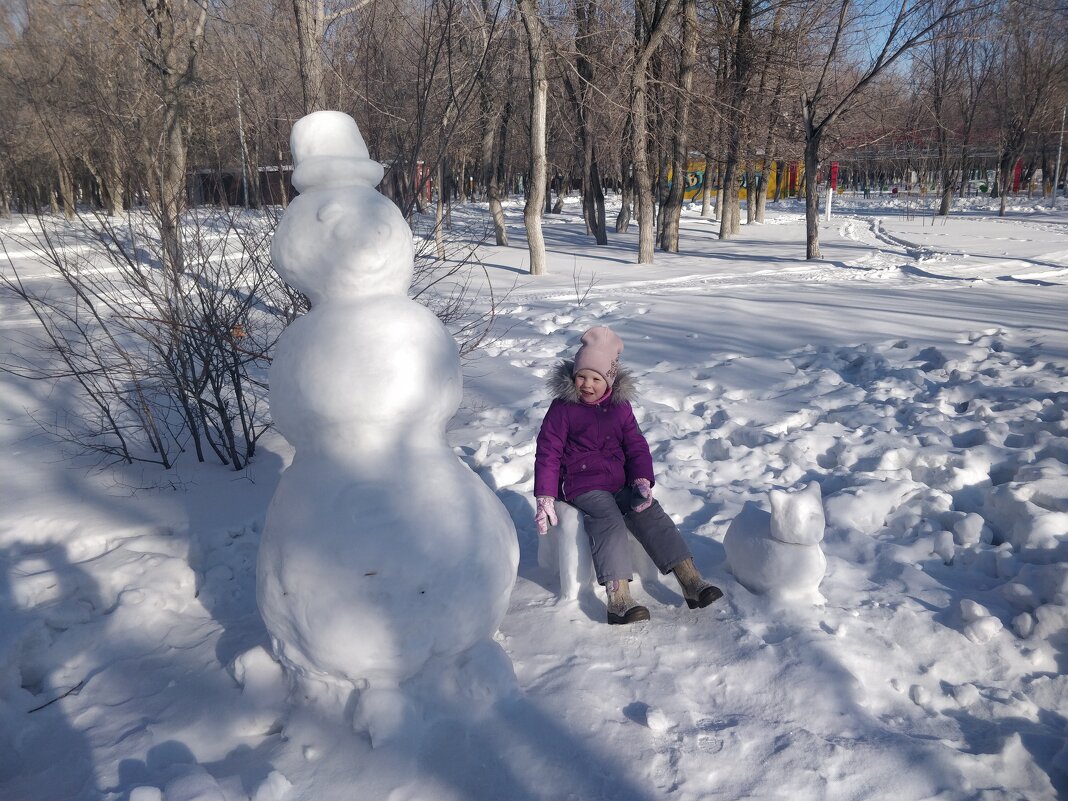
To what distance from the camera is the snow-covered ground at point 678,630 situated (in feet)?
6.73

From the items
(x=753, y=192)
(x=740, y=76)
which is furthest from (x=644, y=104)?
(x=753, y=192)

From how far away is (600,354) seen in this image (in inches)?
118

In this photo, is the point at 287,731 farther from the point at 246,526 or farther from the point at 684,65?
the point at 684,65

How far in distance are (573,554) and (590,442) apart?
1.56ft

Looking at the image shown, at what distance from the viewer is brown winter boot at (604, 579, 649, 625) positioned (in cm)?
270

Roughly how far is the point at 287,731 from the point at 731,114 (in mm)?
17101

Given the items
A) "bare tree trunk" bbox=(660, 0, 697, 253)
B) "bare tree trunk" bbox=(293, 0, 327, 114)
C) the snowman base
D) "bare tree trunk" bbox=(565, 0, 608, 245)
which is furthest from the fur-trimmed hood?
"bare tree trunk" bbox=(660, 0, 697, 253)

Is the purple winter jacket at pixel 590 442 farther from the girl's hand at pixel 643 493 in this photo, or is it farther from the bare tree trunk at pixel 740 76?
the bare tree trunk at pixel 740 76

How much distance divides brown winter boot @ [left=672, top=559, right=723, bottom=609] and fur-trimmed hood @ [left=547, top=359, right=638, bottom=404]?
2.41 ft

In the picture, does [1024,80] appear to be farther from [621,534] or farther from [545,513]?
[545,513]

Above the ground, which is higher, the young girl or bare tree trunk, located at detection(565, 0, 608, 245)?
bare tree trunk, located at detection(565, 0, 608, 245)

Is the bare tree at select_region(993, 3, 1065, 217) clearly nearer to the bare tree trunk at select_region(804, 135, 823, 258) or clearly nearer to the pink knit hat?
the bare tree trunk at select_region(804, 135, 823, 258)

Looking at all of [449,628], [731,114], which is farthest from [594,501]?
[731,114]

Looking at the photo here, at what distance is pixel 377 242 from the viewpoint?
2.13m
